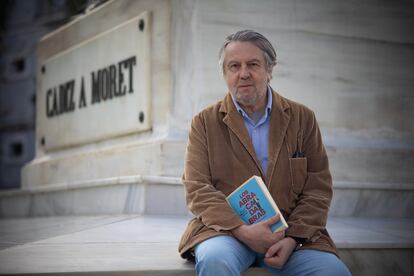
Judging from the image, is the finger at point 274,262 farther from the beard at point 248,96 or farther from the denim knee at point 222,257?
the beard at point 248,96

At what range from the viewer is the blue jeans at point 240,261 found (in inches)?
93.9

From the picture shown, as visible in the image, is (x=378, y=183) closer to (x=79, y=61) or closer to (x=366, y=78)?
(x=366, y=78)

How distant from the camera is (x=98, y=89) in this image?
624 centimetres

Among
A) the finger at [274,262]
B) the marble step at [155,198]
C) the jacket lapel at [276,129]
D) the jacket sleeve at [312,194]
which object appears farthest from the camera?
the marble step at [155,198]

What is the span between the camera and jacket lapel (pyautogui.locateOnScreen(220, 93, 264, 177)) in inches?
108

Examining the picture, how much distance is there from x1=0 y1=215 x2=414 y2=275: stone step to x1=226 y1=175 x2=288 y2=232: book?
0.95 feet

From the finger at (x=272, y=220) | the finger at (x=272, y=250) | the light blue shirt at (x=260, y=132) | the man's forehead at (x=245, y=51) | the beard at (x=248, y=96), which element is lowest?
the finger at (x=272, y=250)

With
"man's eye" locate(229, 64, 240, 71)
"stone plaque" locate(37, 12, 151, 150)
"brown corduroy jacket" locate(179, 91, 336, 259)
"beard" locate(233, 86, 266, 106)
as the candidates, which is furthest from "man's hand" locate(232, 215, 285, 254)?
"stone plaque" locate(37, 12, 151, 150)

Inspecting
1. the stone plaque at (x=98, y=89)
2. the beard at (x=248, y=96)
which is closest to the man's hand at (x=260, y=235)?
the beard at (x=248, y=96)

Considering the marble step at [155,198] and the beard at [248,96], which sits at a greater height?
the beard at [248,96]

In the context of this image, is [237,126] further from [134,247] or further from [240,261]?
[134,247]

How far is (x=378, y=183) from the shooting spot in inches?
205

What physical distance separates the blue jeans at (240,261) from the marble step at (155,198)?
7.07 ft

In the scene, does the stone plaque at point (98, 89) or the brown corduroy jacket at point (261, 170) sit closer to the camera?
the brown corduroy jacket at point (261, 170)
